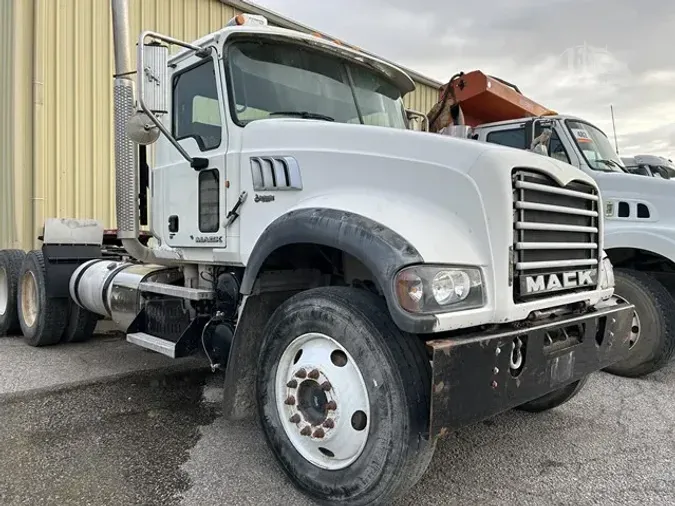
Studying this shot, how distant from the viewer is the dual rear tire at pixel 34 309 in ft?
20.5

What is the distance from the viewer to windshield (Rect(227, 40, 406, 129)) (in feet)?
12.3

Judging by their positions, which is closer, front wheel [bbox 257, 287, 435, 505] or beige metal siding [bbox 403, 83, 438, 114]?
front wheel [bbox 257, 287, 435, 505]

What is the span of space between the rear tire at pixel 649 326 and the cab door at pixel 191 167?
12.8ft

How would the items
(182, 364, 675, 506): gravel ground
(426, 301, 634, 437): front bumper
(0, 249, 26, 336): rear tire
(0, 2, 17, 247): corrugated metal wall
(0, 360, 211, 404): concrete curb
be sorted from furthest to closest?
1. (0, 2, 17, 247): corrugated metal wall
2. (0, 249, 26, 336): rear tire
3. (0, 360, 211, 404): concrete curb
4. (182, 364, 675, 506): gravel ground
5. (426, 301, 634, 437): front bumper

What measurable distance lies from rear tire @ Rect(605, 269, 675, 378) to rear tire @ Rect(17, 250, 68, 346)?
590 cm

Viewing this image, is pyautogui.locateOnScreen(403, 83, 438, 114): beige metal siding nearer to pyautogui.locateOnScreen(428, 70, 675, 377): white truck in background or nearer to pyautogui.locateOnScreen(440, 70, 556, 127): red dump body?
pyautogui.locateOnScreen(440, 70, 556, 127): red dump body

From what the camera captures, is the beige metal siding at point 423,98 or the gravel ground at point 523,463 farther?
the beige metal siding at point 423,98

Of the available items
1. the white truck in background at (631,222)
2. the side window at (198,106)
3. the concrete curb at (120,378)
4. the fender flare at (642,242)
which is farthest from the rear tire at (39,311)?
the fender flare at (642,242)

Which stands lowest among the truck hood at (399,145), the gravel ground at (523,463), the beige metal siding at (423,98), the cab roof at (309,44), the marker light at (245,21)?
the gravel ground at (523,463)

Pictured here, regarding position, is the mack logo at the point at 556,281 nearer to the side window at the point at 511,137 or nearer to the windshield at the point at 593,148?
the windshield at the point at 593,148

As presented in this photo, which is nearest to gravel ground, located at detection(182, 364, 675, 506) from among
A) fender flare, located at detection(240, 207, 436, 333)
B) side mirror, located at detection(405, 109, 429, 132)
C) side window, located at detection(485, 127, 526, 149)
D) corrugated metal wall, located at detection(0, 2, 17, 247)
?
fender flare, located at detection(240, 207, 436, 333)

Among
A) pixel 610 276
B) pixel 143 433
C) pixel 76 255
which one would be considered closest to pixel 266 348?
pixel 143 433

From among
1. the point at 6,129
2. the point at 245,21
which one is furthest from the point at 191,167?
the point at 6,129

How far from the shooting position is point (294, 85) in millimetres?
3850
